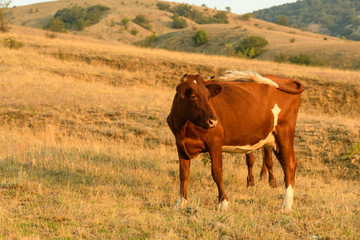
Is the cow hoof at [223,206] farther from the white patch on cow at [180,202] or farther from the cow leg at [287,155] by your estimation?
the cow leg at [287,155]

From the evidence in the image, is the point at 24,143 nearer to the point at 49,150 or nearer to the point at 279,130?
the point at 49,150

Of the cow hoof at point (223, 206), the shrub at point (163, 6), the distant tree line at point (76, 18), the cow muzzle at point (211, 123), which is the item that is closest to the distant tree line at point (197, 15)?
the shrub at point (163, 6)

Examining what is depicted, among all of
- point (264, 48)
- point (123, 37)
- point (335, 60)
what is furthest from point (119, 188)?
point (123, 37)

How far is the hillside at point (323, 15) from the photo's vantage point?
125 meters

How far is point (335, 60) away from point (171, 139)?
28.8 meters

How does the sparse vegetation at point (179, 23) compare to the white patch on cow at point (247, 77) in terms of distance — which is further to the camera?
the sparse vegetation at point (179, 23)

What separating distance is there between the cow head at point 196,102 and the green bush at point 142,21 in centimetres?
8190

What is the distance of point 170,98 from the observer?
1711cm

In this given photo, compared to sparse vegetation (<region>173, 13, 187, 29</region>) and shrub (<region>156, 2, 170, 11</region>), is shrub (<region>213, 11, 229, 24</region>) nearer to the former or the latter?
sparse vegetation (<region>173, 13, 187, 29</region>)

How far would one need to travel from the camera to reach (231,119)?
19.5 feet

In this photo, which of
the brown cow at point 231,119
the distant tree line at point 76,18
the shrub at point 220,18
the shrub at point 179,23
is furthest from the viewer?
the shrub at point 220,18

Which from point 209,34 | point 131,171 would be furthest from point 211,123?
point 209,34

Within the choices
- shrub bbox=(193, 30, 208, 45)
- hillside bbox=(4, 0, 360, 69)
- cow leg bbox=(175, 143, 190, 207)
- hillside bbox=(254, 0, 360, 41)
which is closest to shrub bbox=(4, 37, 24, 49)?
hillside bbox=(4, 0, 360, 69)

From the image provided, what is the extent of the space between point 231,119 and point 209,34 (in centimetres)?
5325
